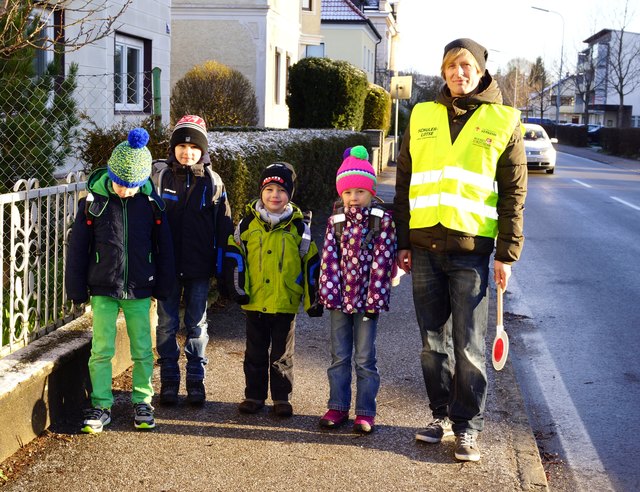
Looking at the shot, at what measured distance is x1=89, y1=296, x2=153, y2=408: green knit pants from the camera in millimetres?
4926

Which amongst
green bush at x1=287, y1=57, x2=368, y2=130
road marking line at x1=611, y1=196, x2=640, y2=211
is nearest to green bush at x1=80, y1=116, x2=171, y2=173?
road marking line at x1=611, y1=196, x2=640, y2=211

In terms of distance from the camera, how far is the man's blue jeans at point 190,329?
213 inches

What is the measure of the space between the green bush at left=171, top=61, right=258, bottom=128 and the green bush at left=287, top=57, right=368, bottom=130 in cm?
140

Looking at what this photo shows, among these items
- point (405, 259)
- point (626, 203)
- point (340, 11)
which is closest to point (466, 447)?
point (405, 259)

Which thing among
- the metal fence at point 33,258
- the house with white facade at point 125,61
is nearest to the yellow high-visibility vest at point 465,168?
the metal fence at point 33,258

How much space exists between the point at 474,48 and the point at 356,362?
1.78 metres

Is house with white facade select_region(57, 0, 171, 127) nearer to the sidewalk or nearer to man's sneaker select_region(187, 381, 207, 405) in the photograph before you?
man's sneaker select_region(187, 381, 207, 405)

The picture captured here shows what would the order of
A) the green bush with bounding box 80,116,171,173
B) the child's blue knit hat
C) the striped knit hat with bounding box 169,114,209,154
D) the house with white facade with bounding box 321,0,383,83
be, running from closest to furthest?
the child's blue knit hat < the striped knit hat with bounding box 169,114,209,154 < the green bush with bounding box 80,116,171,173 < the house with white facade with bounding box 321,0,383,83

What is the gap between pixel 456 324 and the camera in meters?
4.70

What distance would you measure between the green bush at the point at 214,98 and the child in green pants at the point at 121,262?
17.9 metres

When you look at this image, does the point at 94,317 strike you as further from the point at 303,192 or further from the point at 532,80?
the point at 532,80

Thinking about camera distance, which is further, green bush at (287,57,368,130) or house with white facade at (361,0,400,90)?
house with white facade at (361,0,400,90)

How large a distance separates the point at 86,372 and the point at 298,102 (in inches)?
775

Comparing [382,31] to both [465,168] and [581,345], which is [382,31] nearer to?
[581,345]
